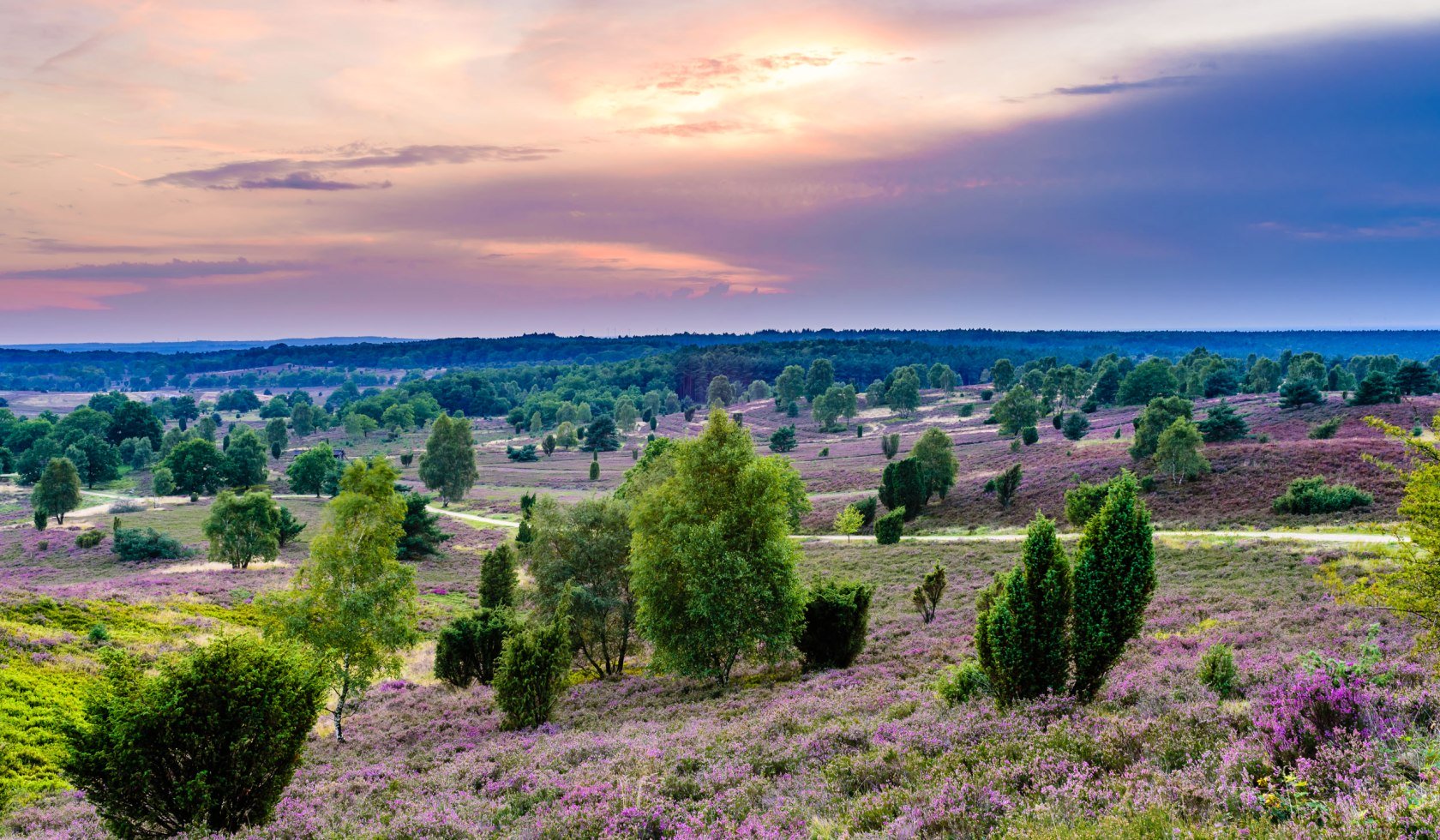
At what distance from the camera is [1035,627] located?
14.8 m

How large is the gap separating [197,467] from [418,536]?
56.3 metres

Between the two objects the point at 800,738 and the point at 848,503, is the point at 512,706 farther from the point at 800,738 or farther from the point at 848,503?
the point at 848,503

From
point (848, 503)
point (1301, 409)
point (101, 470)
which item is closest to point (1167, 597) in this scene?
point (848, 503)

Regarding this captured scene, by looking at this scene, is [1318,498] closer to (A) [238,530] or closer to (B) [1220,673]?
(B) [1220,673]

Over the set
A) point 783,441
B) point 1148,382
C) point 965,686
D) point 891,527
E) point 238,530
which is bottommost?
point 238,530

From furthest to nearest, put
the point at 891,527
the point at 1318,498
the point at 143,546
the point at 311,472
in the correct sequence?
the point at 311,472
the point at 143,546
the point at 891,527
the point at 1318,498

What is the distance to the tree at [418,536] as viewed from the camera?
66.0 meters

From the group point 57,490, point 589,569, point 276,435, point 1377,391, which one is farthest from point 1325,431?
point 276,435

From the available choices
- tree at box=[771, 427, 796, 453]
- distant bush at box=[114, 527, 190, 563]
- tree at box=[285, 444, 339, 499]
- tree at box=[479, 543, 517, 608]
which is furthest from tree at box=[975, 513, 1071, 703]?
tree at box=[771, 427, 796, 453]

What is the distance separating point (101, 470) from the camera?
12106 centimetres

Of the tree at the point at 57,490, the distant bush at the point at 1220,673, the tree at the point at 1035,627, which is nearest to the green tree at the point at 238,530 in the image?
the tree at the point at 57,490

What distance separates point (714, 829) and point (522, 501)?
69210 mm

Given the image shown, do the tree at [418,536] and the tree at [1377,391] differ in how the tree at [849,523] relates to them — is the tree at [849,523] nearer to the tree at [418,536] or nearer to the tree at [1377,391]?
the tree at [418,536]

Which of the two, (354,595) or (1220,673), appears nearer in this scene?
(1220,673)
